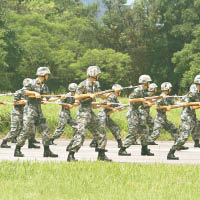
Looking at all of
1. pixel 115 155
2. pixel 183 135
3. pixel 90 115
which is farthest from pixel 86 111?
pixel 115 155

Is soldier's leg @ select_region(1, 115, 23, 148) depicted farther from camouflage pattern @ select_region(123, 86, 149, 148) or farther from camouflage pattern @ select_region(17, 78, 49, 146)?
camouflage pattern @ select_region(123, 86, 149, 148)

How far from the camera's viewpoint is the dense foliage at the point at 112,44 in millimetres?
48562

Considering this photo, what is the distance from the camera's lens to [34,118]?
41.7 feet

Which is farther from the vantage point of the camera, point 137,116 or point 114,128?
point 114,128

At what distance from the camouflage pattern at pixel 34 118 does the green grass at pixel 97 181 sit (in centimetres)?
195

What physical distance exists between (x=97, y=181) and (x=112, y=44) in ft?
151

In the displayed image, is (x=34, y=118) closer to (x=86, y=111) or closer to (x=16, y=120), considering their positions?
(x=86, y=111)

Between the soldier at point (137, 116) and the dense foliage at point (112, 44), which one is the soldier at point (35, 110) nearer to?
the soldier at point (137, 116)

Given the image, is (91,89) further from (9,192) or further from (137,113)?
(9,192)

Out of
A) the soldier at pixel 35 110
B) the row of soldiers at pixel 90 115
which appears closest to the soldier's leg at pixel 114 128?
the row of soldiers at pixel 90 115

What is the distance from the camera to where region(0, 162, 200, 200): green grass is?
8.04 metres

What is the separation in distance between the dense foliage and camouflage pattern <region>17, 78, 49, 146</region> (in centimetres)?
3327

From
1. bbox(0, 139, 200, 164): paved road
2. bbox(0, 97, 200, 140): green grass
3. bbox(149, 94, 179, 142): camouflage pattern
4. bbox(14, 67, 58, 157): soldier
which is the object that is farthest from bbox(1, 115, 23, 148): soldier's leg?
bbox(0, 97, 200, 140): green grass

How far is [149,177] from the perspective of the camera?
9.71 meters
